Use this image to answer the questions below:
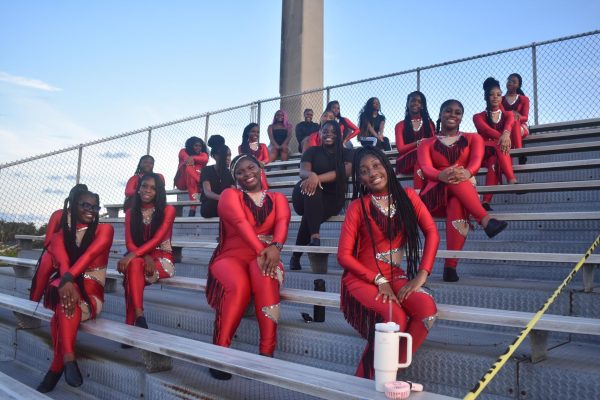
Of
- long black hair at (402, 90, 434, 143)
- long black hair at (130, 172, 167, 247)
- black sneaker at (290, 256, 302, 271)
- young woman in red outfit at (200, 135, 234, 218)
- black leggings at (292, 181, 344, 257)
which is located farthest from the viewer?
young woman in red outfit at (200, 135, 234, 218)

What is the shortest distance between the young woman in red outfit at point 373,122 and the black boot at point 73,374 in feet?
17.4

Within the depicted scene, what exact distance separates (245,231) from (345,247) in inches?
29.2

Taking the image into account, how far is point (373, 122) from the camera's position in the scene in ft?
25.9

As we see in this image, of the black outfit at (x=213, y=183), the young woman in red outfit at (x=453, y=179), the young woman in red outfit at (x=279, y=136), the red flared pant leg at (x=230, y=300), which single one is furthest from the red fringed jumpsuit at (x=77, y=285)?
the young woman in red outfit at (x=279, y=136)

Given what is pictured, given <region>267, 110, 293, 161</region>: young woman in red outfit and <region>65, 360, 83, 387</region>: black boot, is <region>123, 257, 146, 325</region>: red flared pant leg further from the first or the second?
<region>267, 110, 293, 161</region>: young woman in red outfit

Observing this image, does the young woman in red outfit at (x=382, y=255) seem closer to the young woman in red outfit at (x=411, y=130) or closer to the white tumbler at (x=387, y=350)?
the white tumbler at (x=387, y=350)

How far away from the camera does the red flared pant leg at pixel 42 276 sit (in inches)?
152

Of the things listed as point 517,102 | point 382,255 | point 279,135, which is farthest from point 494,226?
point 279,135

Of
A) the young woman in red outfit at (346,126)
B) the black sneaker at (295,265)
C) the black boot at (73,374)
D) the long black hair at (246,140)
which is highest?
the young woman in red outfit at (346,126)

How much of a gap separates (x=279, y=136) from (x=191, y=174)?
1.90 metres

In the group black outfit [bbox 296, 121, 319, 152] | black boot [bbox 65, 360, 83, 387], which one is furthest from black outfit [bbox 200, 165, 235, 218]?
black outfit [bbox 296, 121, 319, 152]

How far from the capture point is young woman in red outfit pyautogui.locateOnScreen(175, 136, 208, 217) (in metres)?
7.57

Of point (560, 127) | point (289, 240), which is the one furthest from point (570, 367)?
point (560, 127)

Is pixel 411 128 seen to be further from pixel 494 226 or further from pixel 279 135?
pixel 279 135
